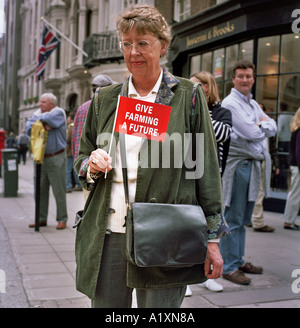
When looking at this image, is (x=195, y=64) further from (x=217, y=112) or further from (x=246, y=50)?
(x=217, y=112)

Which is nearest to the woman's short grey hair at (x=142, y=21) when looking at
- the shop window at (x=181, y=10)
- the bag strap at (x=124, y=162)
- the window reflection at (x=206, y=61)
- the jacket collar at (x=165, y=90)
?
the jacket collar at (x=165, y=90)

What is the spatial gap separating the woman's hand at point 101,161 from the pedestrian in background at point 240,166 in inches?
107

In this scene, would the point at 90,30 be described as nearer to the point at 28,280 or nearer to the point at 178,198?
the point at 28,280

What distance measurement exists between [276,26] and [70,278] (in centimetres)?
704

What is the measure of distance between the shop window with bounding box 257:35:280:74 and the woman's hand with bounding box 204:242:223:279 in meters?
8.00

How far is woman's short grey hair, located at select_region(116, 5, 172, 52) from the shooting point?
6.24 feet

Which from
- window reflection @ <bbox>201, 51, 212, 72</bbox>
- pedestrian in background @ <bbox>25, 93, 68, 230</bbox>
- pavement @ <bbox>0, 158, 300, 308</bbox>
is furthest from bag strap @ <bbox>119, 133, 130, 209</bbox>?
window reflection @ <bbox>201, 51, 212, 72</bbox>

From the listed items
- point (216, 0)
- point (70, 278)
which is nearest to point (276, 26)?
point (216, 0)

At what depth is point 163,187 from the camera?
6.25 feet

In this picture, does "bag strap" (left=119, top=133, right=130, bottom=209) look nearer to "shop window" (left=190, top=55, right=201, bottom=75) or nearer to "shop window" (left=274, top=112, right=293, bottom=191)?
"shop window" (left=274, top=112, right=293, bottom=191)

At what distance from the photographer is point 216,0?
1101 cm

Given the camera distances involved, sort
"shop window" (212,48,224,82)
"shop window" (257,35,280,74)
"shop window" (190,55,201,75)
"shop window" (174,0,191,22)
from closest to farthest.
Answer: "shop window" (257,35,280,74) → "shop window" (212,48,224,82) → "shop window" (190,55,201,75) → "shop window" (174,0,191,22)

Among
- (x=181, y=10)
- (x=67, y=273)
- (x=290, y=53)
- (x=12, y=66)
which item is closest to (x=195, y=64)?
(x=181, y=10)

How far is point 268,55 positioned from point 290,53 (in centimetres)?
50
